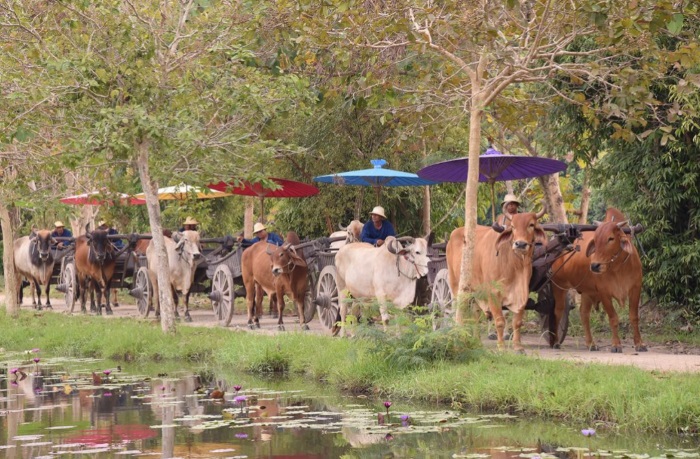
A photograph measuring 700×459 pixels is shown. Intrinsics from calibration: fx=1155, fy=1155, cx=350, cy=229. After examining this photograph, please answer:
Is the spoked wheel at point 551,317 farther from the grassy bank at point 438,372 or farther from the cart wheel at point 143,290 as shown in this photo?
the cart wheel at point 143,290

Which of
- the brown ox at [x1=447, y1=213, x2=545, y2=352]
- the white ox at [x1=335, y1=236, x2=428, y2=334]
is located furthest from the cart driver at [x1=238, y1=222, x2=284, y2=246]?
the brown ox at [x1=447, y1=213, x2=545, y2=352]

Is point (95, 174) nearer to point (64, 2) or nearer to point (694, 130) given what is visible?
point (64, 2)

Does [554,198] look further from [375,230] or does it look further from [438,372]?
[438,372]

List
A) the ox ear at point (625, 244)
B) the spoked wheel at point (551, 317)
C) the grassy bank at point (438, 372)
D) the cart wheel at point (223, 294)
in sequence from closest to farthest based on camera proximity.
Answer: the grassy bank at point (438, 372) → the ox ear at point (625, 244) → the spoked wheel at point (551, 317) → the cart wheel at point (223, 294)

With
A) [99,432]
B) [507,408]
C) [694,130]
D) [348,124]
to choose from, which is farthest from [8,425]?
[348,124]

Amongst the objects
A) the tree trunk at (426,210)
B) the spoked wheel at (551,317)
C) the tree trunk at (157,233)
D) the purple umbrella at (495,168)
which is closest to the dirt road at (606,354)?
the spoked wheel at (551,317)

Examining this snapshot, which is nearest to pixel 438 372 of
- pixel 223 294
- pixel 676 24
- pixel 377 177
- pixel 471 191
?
pixel 471 191

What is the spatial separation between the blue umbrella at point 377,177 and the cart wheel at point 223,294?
2.37 metres

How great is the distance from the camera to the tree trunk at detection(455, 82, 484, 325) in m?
11.9

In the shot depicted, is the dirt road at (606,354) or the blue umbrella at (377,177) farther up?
the blue umbrella at (377,177)

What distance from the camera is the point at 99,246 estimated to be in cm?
2238

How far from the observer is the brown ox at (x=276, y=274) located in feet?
57.2

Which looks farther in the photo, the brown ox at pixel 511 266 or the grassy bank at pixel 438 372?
the brown ox at pixel 511 266

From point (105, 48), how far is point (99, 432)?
23.5 feet
